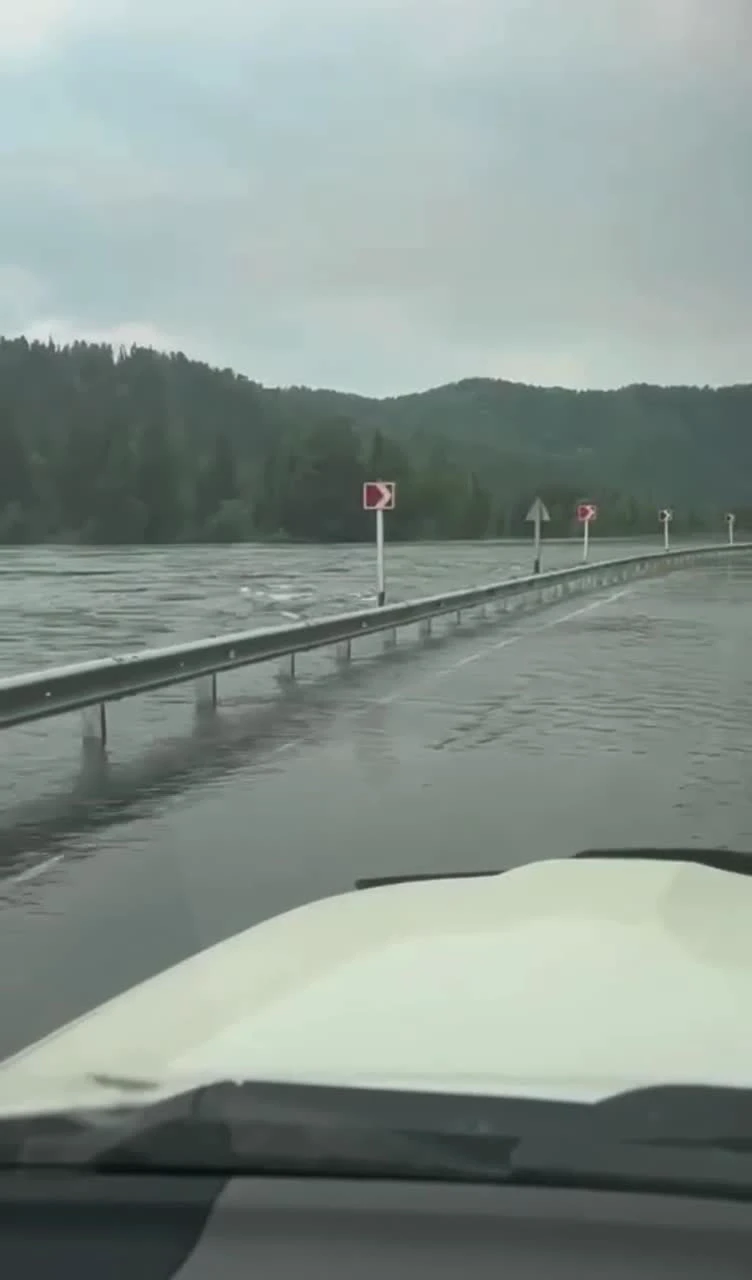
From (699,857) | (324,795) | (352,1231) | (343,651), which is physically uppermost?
(352,1231)

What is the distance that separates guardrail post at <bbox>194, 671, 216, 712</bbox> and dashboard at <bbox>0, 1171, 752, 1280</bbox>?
13.2 metres

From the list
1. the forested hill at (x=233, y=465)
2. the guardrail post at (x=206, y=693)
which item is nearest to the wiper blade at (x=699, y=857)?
→ the guardrail post at (x=206, y=693)

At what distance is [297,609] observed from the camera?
123ft

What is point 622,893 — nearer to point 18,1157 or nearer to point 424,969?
point 424,969

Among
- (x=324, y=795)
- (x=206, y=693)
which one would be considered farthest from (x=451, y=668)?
(x=324, y=795)

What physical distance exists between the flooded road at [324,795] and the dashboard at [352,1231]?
10.2 ft

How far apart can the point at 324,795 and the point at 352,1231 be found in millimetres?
8302

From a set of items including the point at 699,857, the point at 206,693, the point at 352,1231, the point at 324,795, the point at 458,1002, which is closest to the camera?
the point at 352,1231

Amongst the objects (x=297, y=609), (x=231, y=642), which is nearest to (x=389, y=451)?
(x=297, y=609)

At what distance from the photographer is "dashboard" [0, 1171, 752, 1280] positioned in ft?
7.43

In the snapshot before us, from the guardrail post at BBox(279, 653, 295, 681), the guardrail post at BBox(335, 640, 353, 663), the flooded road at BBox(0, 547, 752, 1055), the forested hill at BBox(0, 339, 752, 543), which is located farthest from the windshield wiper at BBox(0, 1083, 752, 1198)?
the forested hill at BBox(0, 339, 752, 543)

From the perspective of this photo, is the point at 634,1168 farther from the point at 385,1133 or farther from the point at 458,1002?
the point at 458,1002

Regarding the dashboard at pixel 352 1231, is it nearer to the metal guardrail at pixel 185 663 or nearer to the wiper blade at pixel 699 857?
the wiper blade at pixel 699 857

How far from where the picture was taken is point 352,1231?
2.36 meters
